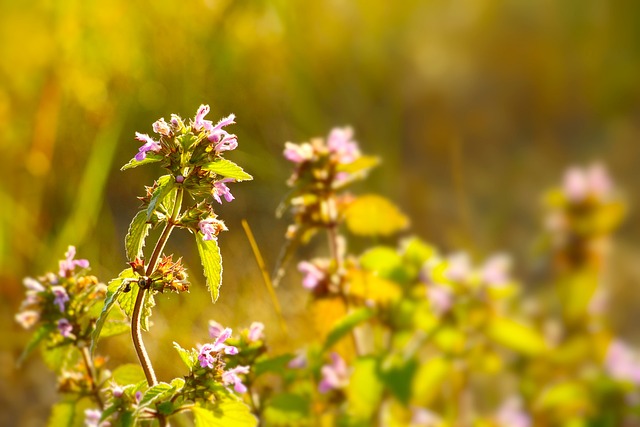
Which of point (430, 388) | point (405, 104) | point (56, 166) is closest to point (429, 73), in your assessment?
point (405, 104)

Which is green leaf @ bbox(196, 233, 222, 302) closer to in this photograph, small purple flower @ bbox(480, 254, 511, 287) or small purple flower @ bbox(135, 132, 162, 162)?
small purple flower @ bbox(135, 132, 162, 162)

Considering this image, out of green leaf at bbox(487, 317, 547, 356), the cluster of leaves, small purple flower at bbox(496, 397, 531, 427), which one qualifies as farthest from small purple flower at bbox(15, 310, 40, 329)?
small purple flower at bbox(496, 397, 531, 427)

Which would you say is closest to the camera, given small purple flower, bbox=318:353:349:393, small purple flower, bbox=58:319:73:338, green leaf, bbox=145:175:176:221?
green leaf, bbox=145:175:176:221

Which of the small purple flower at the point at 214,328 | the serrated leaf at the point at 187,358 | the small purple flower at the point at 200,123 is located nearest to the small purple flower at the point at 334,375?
the small purple flower at the point at 214,328

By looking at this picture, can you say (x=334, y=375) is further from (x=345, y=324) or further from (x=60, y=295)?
(x=60, y=295)

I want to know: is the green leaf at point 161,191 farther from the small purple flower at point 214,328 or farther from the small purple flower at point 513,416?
the small purple flower at point 513,416

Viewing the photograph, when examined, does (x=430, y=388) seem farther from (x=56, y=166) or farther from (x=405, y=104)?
(x=405, y=104)

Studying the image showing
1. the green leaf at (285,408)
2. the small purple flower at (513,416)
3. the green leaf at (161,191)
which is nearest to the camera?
the green leaf at (161,191)
